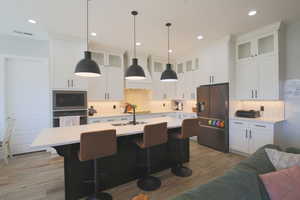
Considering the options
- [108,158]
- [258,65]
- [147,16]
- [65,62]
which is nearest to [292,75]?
[258,65]

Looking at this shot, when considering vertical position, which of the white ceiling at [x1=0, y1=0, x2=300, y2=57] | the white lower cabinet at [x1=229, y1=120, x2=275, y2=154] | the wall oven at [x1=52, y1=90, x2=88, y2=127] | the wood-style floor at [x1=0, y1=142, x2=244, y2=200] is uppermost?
the white ceiling at [x1=0, y1=0, x2=300, y2=57]

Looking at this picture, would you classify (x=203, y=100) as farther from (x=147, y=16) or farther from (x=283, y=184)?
(x=283, y=184)

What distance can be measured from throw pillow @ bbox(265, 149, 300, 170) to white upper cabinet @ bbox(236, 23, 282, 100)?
2.31m

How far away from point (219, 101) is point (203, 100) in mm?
524

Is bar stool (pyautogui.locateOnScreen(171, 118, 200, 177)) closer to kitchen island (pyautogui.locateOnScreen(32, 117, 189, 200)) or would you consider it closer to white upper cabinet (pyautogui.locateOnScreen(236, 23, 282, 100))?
kitchen island (pyautogui.locateOnScreen(32, 117, 189, 200))

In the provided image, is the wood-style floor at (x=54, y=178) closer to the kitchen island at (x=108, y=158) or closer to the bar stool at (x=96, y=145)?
the kitchen island at (x=108, y=158)

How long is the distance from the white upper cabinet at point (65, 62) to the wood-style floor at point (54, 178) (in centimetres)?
177

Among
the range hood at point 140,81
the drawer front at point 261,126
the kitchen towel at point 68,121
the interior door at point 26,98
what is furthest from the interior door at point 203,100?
the interior door at point 26,98

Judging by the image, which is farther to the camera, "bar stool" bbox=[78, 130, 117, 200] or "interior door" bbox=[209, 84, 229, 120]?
"interior door" bbox=[209, 84, 229, 120]

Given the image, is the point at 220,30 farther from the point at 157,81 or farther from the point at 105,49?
the point at 105,49

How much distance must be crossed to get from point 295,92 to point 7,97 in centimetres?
655

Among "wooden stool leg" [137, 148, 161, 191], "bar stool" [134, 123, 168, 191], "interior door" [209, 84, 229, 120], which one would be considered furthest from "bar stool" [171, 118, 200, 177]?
"interior door" [209, 84, 229, 120]

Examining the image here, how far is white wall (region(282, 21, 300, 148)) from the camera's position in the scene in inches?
121

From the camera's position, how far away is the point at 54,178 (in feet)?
8.46
